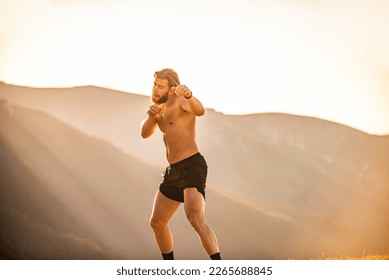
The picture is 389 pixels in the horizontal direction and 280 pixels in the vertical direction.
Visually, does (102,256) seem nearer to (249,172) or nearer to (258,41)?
(249,172)

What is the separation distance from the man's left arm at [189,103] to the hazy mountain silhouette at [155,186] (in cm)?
→ 70

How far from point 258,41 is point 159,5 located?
0.75 metres

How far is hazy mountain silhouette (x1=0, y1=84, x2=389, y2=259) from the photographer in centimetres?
336

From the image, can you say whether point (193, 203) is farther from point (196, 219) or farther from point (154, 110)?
point (154, 110)

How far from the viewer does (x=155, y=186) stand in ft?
11.3

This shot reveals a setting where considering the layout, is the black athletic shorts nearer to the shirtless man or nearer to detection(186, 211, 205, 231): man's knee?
the shirtless man

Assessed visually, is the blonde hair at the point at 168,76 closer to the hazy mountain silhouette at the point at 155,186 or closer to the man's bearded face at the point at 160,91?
the man's bearded face at the point at 160,91

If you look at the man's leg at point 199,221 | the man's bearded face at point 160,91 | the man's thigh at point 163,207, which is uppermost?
the man's bearded face at point 160,91

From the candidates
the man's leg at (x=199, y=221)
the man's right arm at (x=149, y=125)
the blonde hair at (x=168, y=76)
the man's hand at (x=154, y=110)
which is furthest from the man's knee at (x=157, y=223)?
the blonde hair at (x=168, y=76)

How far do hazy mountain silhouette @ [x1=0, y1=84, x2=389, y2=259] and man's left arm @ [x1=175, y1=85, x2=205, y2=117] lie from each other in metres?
0.70

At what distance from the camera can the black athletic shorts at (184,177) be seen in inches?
106

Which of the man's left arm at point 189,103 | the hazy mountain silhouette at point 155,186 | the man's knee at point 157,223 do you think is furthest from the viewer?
the hazy mountain silhouette at point 155,186

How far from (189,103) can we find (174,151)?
0.31 meters

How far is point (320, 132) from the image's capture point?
3.43m
